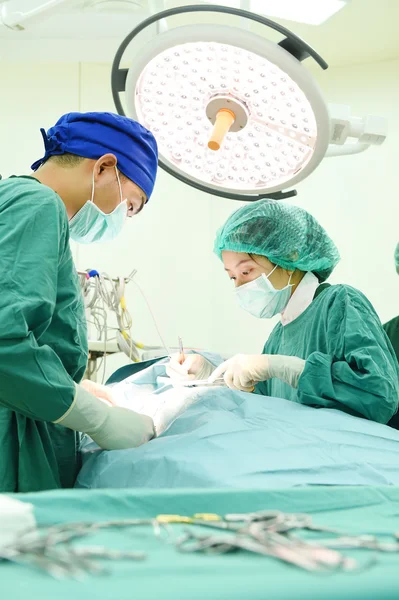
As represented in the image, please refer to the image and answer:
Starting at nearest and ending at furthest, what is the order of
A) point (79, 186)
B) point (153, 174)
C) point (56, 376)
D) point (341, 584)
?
point (341, 584) < point (56, 376) < point (79, 186) < point (153, 174)

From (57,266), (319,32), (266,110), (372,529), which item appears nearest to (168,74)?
(266,110)

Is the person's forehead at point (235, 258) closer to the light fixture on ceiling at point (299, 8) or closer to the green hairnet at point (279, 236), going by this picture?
the green hairnet at point (279, 236)

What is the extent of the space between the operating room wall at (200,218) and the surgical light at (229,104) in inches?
75.4

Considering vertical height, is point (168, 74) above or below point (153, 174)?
above

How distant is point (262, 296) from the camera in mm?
2076

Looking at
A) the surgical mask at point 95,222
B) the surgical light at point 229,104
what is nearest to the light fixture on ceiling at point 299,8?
the surgical light at point 229,104

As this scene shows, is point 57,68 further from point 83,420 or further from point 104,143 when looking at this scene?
point 83,420

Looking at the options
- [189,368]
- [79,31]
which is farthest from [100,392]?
[79,31]

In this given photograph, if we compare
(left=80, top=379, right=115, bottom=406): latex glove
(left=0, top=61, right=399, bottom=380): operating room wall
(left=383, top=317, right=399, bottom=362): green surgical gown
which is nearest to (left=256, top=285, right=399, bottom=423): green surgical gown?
(left=80, top=379, right=115, bottom=406): latex glove

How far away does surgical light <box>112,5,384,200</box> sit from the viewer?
117 cm

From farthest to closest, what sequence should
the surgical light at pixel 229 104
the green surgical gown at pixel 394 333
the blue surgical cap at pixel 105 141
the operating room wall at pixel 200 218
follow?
the operating room wall at pixel 200 218 < the green surgical gown at pixel 394 333 < the blue surgical cap at pixel 105 141 < the surgical light at pixel 229 104

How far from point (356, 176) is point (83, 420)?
2.49 meters

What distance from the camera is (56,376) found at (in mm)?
1269

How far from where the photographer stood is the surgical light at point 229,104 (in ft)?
3.84
